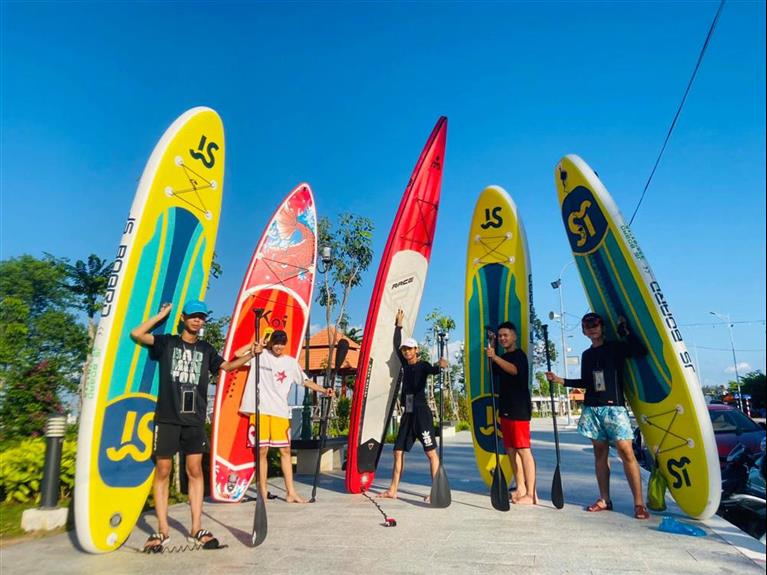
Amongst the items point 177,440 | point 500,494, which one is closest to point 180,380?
point 177,440

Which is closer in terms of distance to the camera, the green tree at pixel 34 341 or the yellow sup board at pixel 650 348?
the yellow sup board at pixel 650 348

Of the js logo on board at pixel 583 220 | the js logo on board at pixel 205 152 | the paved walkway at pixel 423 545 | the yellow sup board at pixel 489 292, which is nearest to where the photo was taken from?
the paved walkway at pixel 423 545

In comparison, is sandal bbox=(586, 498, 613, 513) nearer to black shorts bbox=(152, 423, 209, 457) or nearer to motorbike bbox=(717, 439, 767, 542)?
motorbike bbox=(717, 439, 767, 542)

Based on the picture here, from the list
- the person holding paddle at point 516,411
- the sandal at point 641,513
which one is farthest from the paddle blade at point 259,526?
the sandal at point 641,513

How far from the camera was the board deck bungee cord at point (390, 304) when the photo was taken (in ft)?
19.6

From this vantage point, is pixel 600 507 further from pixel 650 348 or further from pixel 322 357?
pixel 322 357

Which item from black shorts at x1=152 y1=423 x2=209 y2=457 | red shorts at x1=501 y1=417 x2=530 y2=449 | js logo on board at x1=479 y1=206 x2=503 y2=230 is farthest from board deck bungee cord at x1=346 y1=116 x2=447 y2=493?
black shorts at x1=152 y1=423 x2=209 y2=457

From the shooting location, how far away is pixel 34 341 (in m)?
18.0

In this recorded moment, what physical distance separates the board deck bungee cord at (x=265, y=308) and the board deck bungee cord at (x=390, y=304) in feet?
3.34

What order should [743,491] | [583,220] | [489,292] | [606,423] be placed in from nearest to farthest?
[606,423]
[743,491]
[583,220]
[489,292]

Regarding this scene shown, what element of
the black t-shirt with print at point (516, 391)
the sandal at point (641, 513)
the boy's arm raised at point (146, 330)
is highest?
the boy's arm raised at point (146, 330)

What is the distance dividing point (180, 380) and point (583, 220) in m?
4.13

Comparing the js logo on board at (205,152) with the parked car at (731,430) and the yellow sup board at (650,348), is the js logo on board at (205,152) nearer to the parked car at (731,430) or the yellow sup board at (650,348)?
the yellow sup board at (650,348)

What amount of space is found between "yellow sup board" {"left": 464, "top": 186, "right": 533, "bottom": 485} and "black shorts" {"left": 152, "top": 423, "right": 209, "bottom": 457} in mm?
3246
